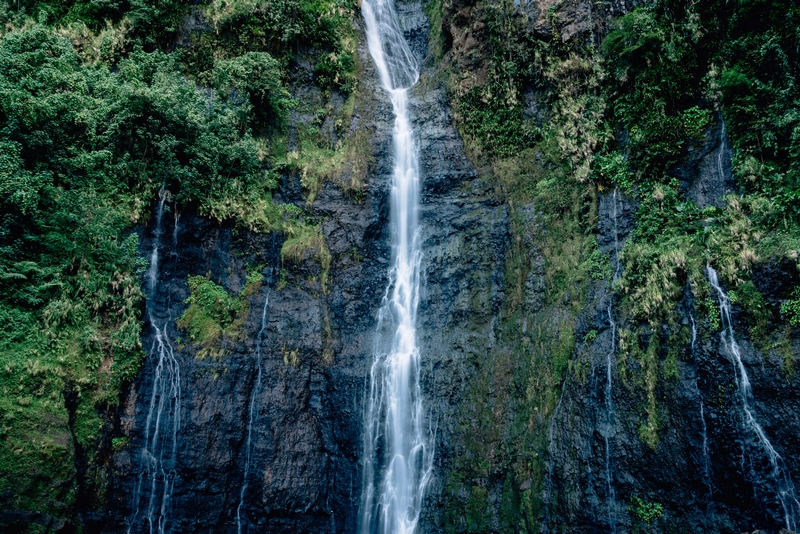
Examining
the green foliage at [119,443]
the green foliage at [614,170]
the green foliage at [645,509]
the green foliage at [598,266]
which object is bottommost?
the green foliage at [645,509]

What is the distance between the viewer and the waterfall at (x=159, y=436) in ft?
36.2

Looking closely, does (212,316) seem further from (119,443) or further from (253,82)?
(253,82)

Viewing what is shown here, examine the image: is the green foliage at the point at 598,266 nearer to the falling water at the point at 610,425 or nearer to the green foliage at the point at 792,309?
the falling water at the point at 610,425

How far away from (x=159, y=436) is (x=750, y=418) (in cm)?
1256

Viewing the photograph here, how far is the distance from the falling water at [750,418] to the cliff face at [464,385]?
10 centimetres

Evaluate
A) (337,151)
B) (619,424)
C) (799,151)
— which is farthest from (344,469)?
(799,151)

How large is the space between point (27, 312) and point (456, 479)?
10.9 meters

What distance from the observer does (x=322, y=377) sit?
13594 mm

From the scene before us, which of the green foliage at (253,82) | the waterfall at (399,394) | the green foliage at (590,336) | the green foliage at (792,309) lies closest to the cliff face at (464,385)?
the green foliage at (590,336)

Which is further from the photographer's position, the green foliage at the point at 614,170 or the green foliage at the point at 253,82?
the green foliage at the point at 253,82

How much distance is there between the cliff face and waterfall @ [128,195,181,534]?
0.15 feet

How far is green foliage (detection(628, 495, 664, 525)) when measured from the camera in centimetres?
902

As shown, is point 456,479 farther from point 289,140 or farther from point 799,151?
point 289,140

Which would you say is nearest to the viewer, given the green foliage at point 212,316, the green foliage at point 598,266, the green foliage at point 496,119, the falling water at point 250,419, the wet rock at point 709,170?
the wet rock at point 709,170
